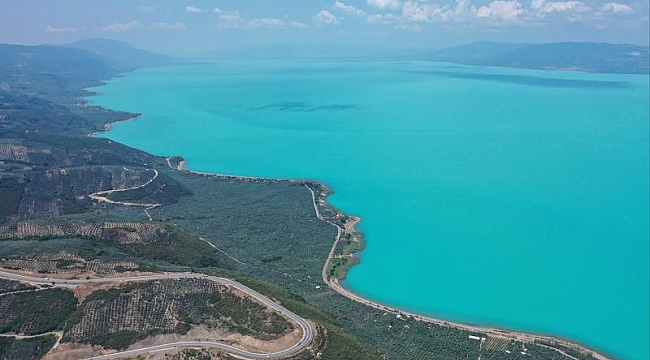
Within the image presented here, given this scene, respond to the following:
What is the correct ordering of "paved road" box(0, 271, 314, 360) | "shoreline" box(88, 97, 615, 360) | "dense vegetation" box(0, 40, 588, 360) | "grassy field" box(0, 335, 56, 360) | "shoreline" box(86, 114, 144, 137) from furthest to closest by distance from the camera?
1. "shoreline" box(86, 114, 144, 137)
2. "shoreline" box(88, 97, 615, 360)
3. "dense vegetation" box(0, 40, 588, 360)
4. "grassy field" box(0, 335, 56, 360)
5. "paved road" box(0, 271, 314, 360)

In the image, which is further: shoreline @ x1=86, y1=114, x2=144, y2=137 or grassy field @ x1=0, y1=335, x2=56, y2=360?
shoreline @ x1=86, y1=114, x2=144, y2=137

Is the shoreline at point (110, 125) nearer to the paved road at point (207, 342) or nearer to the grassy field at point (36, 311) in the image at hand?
the paved road at point (207, 342)

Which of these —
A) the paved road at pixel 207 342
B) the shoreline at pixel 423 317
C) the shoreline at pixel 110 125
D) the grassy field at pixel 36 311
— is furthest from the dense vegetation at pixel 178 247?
the shoreline at pixel 110 125

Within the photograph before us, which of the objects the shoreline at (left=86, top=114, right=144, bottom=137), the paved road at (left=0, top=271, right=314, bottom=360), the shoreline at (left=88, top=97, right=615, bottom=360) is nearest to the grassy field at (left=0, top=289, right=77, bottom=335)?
the paved road at (left=0, top=271, right=314, bottom=360)

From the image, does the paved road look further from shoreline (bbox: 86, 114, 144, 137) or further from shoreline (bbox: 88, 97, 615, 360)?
shoreline (bbox: 86, 114, 144, 137)

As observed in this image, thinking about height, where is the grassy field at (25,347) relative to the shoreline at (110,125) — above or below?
below

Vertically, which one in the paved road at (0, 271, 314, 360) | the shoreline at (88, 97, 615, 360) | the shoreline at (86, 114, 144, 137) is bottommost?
the shoreline at (88, 97, 615, 360)

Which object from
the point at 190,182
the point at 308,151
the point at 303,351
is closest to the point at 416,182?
the point at 308,151

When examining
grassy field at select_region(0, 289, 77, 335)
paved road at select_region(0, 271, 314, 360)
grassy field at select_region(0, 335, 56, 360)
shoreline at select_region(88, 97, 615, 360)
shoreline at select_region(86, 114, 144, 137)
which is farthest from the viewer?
shoreline at select_region(86, 114, 144, 137)

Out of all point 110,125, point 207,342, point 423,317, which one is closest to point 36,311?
point 207,342

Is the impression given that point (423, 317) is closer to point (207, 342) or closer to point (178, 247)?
point (207, 342)

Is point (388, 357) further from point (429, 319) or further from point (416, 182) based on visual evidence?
point (416, 182)
